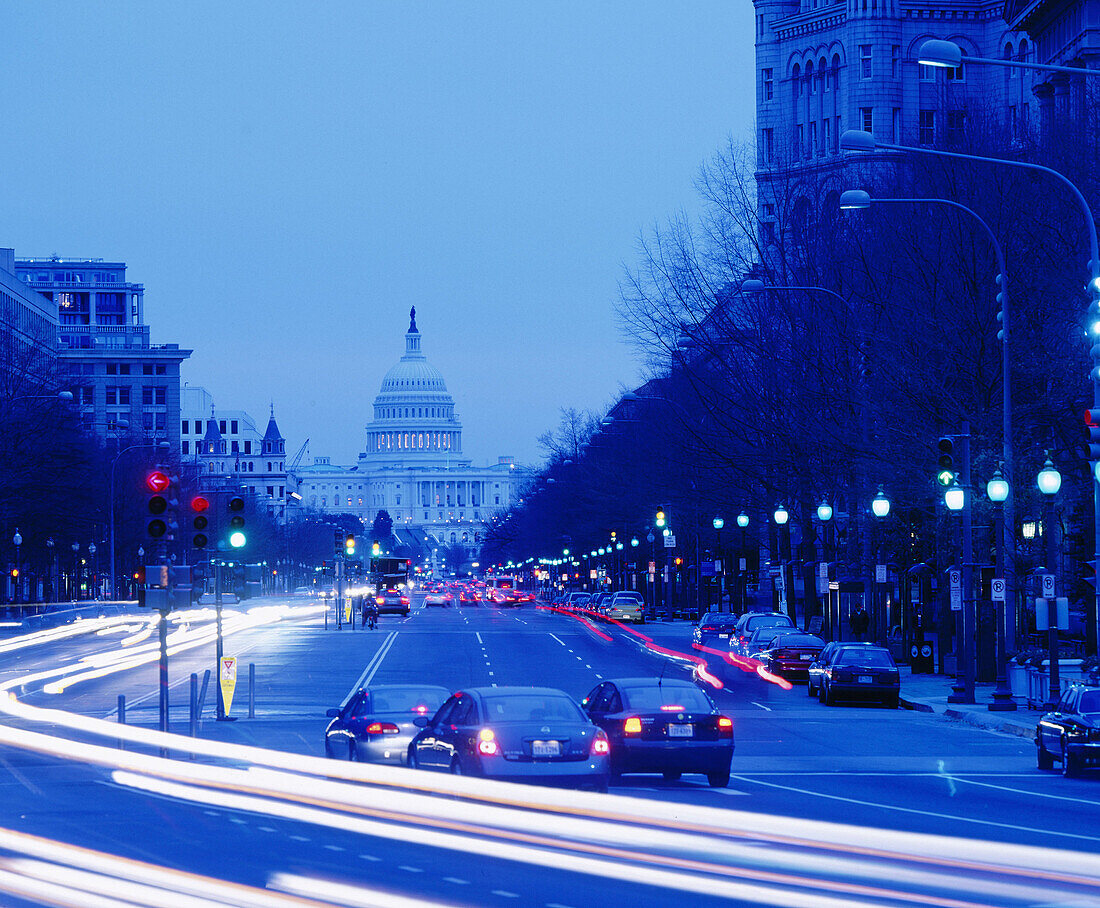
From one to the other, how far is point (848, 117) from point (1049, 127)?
79.4 m

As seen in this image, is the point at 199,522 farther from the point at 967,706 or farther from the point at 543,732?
the point at 967,706

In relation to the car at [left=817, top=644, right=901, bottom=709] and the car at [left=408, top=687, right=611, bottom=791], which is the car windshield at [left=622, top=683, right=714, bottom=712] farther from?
the car at [left=817, top=644, right=901, bottom=709]

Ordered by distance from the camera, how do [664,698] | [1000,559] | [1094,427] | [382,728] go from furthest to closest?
[1000,559]
[1094,427]
[382,728]
[664,698]

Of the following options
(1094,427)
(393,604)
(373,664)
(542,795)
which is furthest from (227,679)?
(393,604)

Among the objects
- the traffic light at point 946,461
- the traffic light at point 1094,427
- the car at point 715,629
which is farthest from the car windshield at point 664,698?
the car at point 715,629

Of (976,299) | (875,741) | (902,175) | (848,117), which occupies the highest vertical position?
(848,117)

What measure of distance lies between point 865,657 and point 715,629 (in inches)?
959

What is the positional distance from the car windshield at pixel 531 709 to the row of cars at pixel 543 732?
0.01 metres

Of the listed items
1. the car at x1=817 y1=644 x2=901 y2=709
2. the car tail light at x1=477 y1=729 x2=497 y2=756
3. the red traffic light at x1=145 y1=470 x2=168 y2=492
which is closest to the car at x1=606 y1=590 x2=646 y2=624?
the car at x1=817 y1=644 x2=901 y2=709

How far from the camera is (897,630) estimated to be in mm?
70750

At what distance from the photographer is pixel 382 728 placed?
25609mm

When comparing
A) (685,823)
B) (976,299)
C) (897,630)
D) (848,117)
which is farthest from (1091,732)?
(848,117)

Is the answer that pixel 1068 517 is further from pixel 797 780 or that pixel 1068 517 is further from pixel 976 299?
pixel 797 780

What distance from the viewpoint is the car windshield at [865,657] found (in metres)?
41.7
